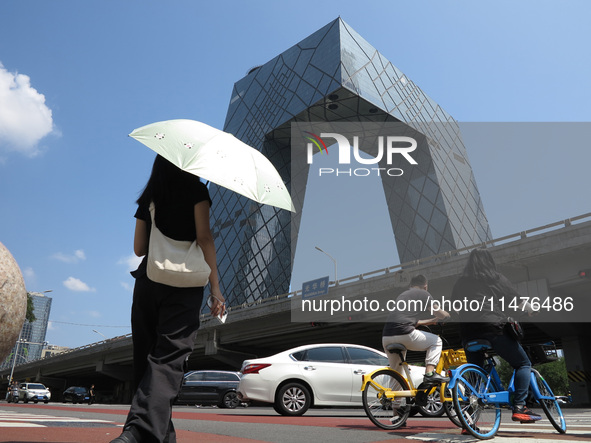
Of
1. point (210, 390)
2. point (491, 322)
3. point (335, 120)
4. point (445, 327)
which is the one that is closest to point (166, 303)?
point (491, 322)

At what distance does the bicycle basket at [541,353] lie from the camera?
491 centimetres

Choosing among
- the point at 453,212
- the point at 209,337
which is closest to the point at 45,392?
the point at 209,337

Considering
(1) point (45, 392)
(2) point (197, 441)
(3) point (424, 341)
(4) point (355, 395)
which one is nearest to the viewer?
(2) point (197, 441)

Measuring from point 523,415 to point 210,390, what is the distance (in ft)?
57.5

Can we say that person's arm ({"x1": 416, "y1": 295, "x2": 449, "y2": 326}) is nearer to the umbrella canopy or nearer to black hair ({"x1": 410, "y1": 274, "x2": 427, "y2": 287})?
black hair ({"x1": 410, "y1": 274, "x2": 427, "y2": 287})

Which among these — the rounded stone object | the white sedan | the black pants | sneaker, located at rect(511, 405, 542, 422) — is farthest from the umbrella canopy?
the white sedan

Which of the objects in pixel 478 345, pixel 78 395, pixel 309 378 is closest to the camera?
pixel 478 345

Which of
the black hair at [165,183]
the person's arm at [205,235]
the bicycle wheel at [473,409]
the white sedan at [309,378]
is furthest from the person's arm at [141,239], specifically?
the white sedan at [309,378]

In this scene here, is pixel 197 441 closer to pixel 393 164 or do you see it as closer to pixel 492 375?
pixel 492 375

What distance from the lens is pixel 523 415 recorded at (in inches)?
166

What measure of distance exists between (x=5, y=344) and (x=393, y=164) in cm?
6990

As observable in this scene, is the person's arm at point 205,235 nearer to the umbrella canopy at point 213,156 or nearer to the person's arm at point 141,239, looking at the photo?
the umbrella canopy at point 213,156

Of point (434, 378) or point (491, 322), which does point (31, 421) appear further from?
point (491, 322)

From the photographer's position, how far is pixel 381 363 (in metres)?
10.2
